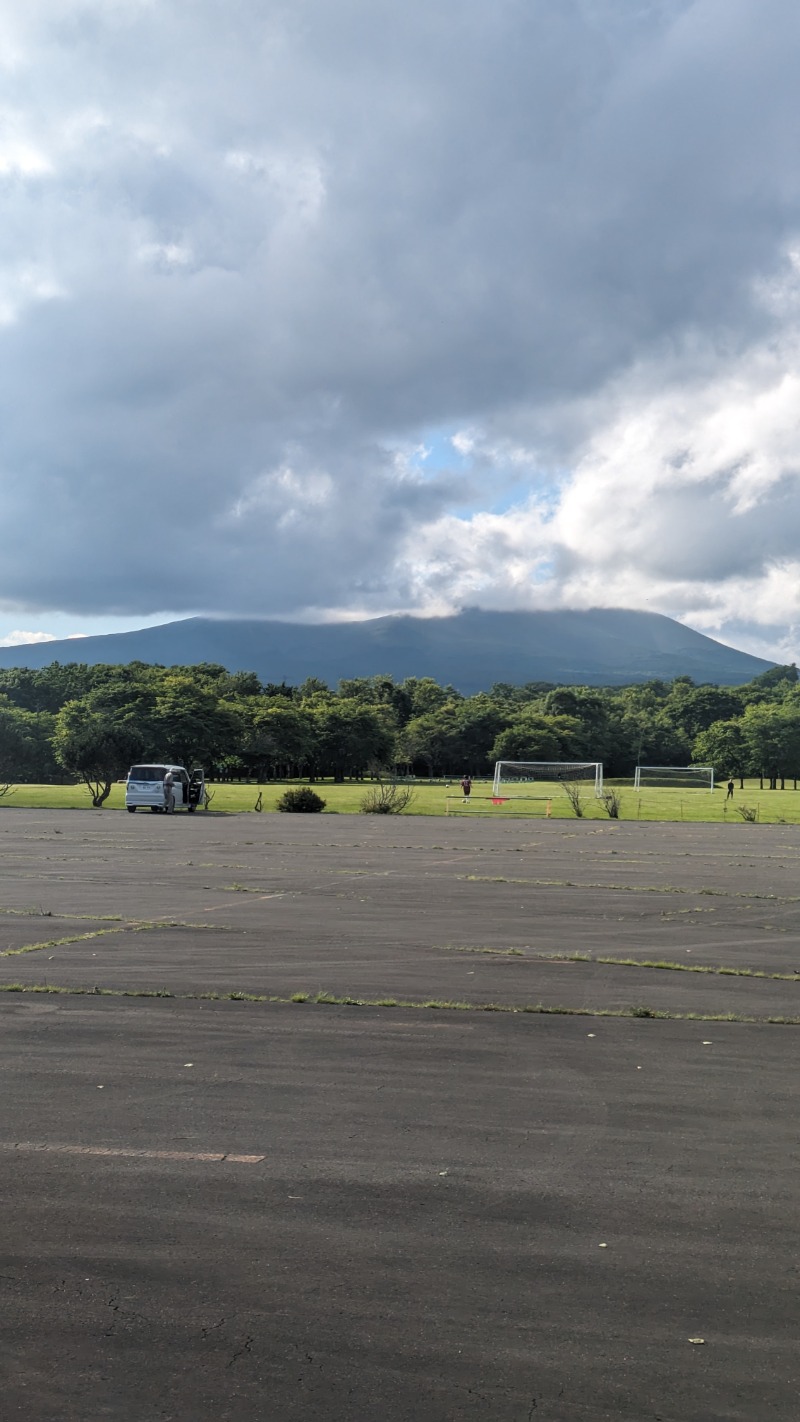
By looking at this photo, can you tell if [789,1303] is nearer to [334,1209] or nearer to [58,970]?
[334,1209]

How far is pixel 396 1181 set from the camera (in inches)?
217

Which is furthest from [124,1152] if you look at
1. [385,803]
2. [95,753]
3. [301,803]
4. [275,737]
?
[275,737]

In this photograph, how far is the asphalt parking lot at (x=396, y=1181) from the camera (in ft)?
12.6

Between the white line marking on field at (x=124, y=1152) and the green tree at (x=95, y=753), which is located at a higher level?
the green tree at (x=95, y=753)

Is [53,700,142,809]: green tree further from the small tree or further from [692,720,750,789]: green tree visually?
[692,720,750,789]: green tree

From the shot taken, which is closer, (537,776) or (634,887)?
(634,887)

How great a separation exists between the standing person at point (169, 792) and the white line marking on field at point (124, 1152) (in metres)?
45.9

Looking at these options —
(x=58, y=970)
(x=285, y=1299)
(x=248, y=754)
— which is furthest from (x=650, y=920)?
(x=248, y=754)

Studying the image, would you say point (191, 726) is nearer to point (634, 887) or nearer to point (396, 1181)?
point (634, 887)

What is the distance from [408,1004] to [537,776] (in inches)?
3099

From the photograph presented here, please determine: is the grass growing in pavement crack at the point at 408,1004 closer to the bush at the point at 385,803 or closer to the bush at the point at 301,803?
the bush at the point at 385,803

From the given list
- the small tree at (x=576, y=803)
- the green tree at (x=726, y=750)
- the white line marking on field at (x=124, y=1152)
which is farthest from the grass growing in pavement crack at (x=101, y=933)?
the green tree at (x=726, y=750)

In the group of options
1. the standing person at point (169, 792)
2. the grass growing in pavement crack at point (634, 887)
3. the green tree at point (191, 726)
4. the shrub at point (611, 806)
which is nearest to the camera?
the grass growing in pavement crack at point (634, 887)

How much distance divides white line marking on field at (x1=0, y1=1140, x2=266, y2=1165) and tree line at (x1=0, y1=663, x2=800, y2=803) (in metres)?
57.7
